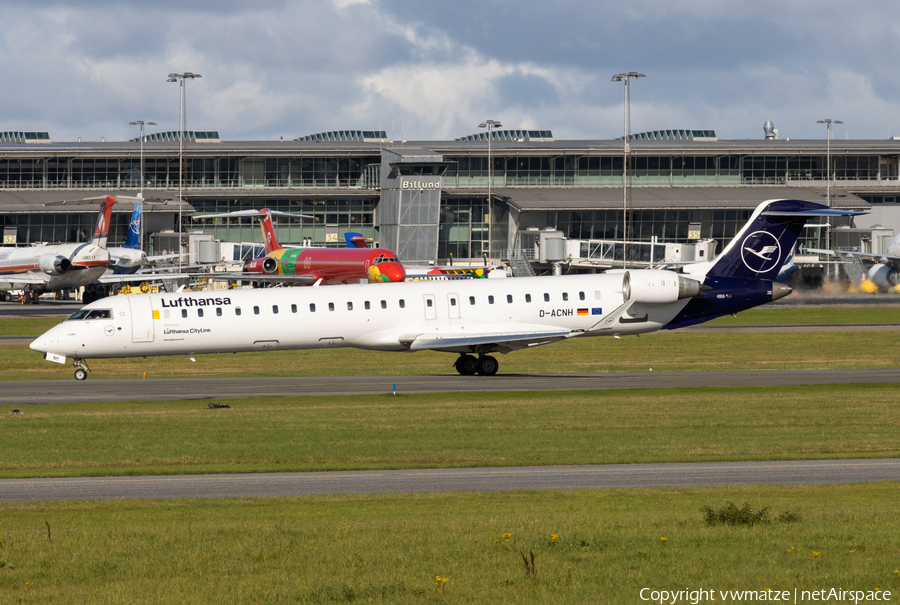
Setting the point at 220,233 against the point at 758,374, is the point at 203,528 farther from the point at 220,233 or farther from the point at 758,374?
the point at 220,233

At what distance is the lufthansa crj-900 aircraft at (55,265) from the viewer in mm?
84812

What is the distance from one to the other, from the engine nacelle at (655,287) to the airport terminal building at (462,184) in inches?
3262

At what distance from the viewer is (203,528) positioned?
13070 millimetres

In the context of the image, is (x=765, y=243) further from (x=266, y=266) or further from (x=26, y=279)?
(x=26, y=279)

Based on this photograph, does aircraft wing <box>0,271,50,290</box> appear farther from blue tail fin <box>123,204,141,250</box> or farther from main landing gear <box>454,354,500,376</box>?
main landing gear <box>454,354,500,376</box>

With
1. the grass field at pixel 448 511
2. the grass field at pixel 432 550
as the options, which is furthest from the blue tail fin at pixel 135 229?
the grass field at pixel 432 550

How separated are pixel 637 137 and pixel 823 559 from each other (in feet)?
483

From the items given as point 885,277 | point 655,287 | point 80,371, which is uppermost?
point 885,277

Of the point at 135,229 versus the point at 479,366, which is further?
the point at 135,229

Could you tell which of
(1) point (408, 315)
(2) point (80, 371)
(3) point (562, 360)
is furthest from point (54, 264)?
(1) point (408, 315)

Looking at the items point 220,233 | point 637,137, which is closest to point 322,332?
point 220,233

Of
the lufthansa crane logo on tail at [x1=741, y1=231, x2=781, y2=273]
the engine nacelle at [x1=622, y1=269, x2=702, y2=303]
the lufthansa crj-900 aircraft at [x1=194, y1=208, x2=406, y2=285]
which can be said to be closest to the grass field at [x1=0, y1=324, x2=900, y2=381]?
the lufthansa crane logo on tail at [x1=741, y1=231, x2=781, y2=273]

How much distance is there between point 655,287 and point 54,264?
6250 centimetres

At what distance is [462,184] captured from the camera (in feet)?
420
